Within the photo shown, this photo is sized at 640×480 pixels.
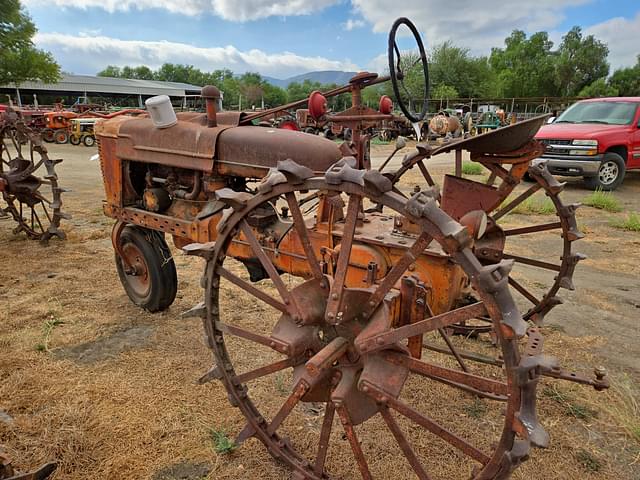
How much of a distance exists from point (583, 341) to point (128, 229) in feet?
12.2

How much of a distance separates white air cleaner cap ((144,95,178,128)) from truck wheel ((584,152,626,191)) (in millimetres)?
9070

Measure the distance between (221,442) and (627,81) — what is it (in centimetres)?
5427

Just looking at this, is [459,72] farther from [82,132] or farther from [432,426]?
[432,426]

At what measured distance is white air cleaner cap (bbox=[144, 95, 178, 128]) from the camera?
331cm

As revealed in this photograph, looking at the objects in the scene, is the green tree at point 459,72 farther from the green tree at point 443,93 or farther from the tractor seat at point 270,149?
the tractor seat at point 270,149

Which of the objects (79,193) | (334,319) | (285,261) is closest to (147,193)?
(285,261)

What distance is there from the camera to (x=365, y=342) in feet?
5.88

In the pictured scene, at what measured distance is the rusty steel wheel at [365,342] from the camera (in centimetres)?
152

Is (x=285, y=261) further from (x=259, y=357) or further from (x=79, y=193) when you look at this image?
(x=79, y=193)

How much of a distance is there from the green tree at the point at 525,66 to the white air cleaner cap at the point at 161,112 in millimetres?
48922

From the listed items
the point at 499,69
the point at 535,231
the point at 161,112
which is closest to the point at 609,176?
the point at 535,231

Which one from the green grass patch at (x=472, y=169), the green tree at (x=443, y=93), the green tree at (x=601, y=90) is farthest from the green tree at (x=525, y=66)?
the green grass patch at (x=472, y=169)

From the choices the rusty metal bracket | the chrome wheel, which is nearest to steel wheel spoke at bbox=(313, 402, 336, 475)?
the rusty metal bracket

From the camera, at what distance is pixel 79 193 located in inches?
348
